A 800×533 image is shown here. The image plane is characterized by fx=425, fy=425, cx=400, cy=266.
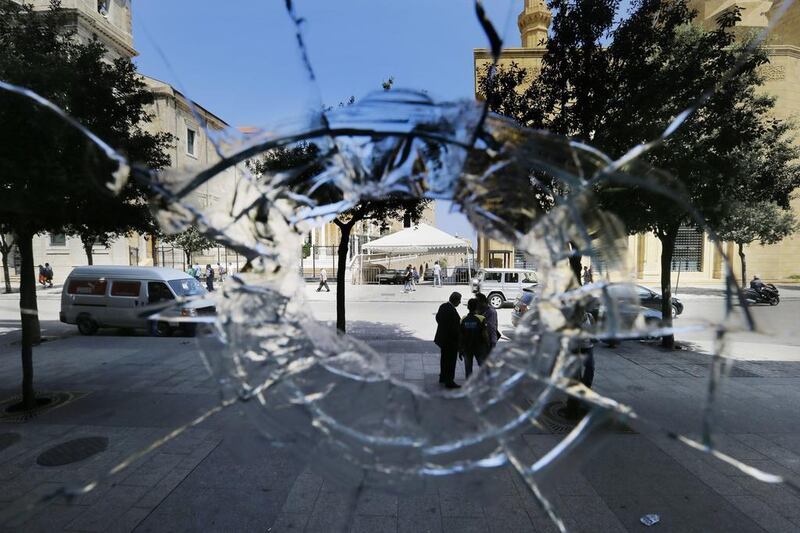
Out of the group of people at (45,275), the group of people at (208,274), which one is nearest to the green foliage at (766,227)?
the group of people at (208,274)

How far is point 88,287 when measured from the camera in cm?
1161

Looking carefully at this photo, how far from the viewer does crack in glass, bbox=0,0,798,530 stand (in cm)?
170

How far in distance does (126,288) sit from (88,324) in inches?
56.8

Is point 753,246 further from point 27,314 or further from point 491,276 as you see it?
point 27,314

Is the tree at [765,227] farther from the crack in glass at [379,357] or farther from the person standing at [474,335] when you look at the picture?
the crack in glass at [379,357]

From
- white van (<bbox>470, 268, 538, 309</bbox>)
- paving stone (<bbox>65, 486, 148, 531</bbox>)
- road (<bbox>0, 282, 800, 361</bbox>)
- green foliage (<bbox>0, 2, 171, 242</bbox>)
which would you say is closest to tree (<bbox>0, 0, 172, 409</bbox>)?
green foliage (<bbox>0, 2, 171, 242</bbox>)

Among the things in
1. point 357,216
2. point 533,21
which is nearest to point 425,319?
point 357,216

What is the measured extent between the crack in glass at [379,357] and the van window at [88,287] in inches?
464

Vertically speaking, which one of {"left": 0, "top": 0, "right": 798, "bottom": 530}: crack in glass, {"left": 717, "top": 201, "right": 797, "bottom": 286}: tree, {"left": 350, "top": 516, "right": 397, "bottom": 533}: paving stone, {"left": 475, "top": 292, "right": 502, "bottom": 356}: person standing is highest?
{"left": 717, "top": 201, "right": 797, "bottom": 286}: tree

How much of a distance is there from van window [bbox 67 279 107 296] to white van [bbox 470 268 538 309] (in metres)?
12.4

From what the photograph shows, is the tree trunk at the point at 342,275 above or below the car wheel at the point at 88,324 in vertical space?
above

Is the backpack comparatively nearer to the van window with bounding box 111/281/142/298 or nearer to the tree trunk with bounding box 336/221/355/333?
the tree trunk with bounding box 336/221/355/333

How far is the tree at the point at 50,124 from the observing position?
15.8ft

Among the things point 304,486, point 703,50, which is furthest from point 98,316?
point 703,50
